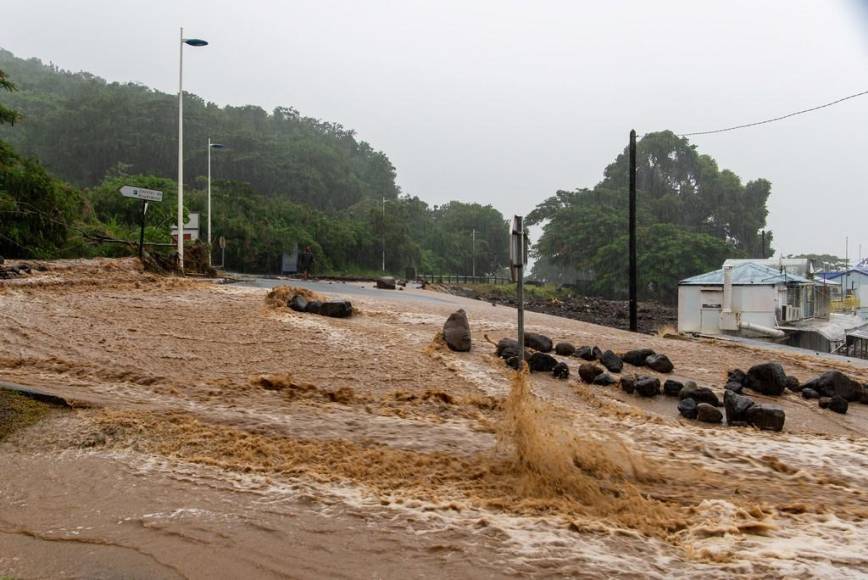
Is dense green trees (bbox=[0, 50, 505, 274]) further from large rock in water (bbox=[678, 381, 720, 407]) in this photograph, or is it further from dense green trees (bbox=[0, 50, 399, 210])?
large rock in water (bbox=[678, 381, 720, 407])

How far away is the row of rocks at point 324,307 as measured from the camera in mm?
12156

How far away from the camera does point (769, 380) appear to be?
961 centimetres

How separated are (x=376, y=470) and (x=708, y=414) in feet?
14.5

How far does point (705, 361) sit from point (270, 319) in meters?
7.66

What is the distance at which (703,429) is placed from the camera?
7.48m

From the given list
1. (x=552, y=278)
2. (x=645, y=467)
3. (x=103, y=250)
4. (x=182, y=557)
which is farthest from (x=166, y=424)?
(x=552, y=278)

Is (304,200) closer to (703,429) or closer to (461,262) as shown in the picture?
(461,262)

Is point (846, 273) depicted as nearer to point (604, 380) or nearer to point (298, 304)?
point (604, 380)

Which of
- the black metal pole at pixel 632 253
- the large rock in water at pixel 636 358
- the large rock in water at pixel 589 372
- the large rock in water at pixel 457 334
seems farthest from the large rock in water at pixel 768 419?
the black metal pole at pixel 632 253

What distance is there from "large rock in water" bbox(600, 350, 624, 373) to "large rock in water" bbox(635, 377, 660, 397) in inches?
41.6

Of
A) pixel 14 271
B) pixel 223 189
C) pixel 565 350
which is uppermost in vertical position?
pixel 223 189

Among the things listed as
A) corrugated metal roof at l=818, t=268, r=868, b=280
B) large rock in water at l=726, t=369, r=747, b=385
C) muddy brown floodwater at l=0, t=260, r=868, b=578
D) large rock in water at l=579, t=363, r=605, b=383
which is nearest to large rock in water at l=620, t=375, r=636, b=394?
muddy brown floodwater at l=0, t=260, r=868, b=578

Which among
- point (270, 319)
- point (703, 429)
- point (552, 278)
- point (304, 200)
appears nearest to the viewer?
point (703, 429)

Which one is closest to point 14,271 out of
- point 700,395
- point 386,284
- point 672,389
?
point 386,284
